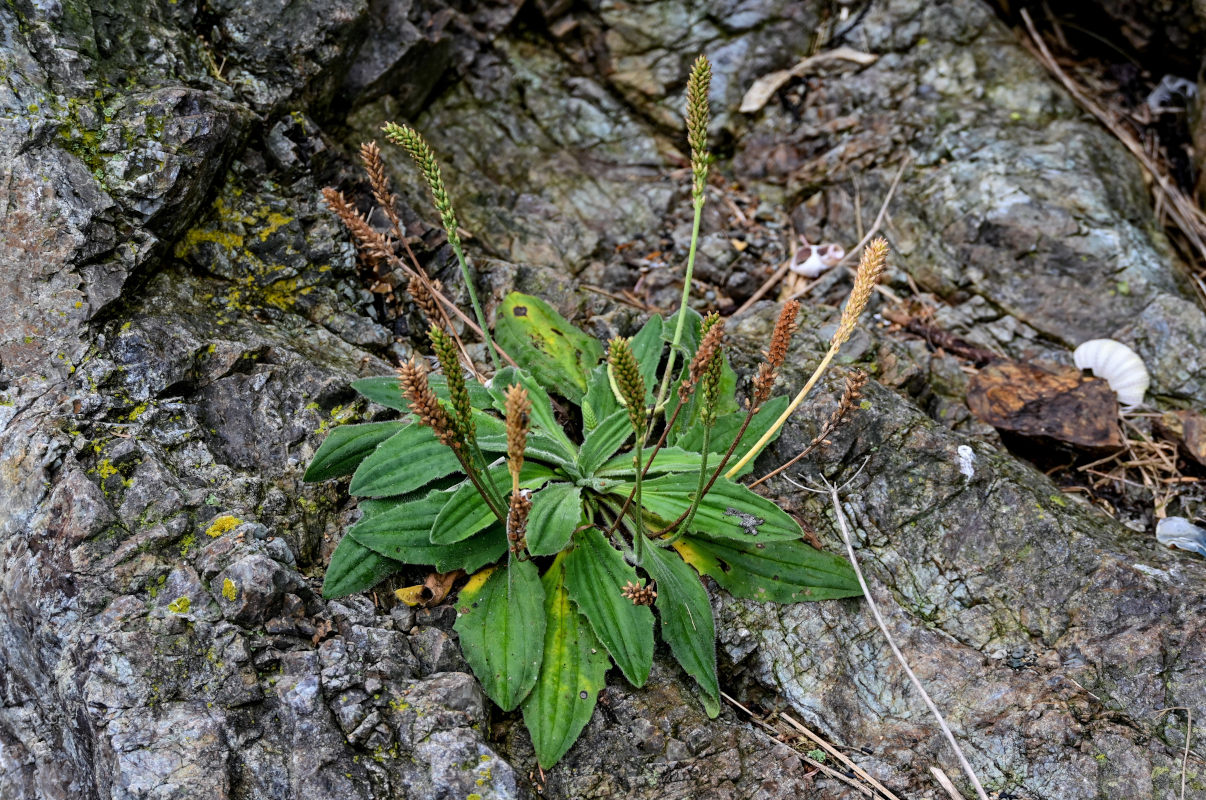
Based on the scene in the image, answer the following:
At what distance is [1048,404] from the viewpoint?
13.2ft

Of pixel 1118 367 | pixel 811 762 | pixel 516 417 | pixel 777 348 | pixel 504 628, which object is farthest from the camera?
pixel 1118 367

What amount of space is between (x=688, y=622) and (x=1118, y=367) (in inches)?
111

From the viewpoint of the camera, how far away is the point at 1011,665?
2.99m

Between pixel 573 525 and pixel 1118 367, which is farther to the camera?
pixel 1118 367

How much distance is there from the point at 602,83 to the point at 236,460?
355cm

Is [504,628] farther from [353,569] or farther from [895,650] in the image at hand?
[895,650]

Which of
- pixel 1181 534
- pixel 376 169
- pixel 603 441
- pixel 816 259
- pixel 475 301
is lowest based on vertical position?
pixel 1181 534

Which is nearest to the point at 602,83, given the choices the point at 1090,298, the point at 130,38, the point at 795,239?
the point at 795,239

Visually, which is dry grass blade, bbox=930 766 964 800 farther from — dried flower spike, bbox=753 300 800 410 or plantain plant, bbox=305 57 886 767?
dried flower spike, bbox=753 300 800 410

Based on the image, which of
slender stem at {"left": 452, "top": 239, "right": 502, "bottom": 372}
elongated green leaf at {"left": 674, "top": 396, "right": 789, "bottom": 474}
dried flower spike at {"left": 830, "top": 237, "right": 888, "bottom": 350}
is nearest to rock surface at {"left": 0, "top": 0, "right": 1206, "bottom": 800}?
elongated green leaf at {"left": 674, "top": 396, "right": 789, "bottom": 474}

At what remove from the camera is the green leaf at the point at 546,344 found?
374cm

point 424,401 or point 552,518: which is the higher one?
point 424,401

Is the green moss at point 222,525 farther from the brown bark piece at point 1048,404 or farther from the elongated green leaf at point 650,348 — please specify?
the brown bark piece at point 1048,404

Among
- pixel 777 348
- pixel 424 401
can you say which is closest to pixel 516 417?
pixel 424 401
